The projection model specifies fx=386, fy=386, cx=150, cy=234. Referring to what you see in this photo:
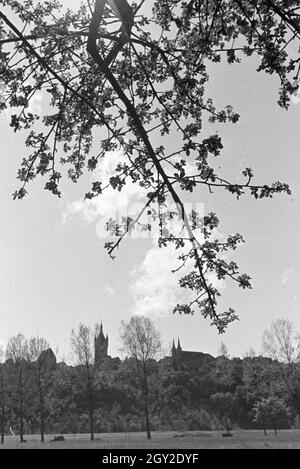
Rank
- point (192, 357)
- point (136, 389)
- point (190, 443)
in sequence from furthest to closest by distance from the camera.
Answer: point (192, 357)
point (136, 389)
point (190, 443)

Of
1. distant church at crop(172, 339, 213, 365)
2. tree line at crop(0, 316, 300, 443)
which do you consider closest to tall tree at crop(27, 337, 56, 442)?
tree line at crop(0, 316, 300, 443)

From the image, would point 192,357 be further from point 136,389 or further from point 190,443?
point 190,443

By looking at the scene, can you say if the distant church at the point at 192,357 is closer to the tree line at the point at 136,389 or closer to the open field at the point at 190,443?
the tree line at the point at 136,389

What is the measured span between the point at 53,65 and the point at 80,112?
1014 millimetres

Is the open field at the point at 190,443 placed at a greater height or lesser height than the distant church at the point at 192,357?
lesser

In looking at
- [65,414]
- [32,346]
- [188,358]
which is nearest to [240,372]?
[188,358]

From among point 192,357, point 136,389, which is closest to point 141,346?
point 136,389

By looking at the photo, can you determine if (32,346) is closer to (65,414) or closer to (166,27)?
(65,414)

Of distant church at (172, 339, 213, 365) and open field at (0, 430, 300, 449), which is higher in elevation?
distant church at (172, 339, 213, 365)

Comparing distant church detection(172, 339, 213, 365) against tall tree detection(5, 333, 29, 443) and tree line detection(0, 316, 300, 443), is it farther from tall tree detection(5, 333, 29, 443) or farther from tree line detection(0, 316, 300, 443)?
tall tree detection(5, 333, 29, 443)

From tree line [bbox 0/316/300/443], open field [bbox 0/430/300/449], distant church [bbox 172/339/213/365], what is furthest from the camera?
distant church [bbox 172/339/213/365]

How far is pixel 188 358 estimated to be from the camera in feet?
305

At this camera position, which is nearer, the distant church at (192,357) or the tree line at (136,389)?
the tree line at (136,389)

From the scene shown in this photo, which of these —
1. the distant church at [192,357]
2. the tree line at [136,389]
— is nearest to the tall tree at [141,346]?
the tree line at [136,389]
